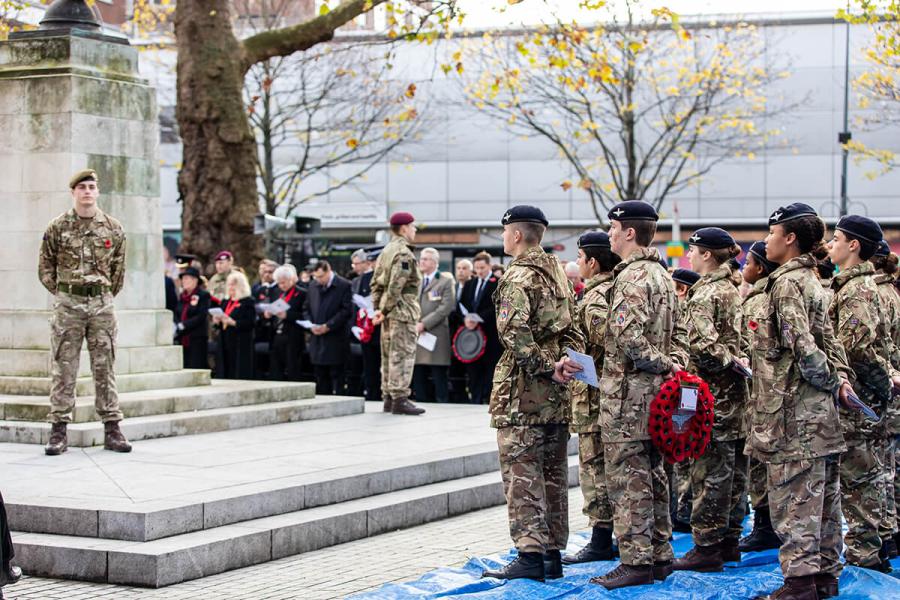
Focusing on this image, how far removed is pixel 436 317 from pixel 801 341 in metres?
9.91

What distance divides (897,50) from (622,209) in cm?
1651

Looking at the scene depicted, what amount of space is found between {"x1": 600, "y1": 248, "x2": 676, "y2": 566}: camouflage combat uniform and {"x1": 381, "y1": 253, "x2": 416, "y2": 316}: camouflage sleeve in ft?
23.0

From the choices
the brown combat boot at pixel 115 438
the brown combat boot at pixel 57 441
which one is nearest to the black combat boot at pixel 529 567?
the brown combat boot at pixel 115 438

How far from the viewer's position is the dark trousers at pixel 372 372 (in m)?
17.5

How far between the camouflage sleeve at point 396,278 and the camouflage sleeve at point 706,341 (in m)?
5.87

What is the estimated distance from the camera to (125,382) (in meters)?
13.2

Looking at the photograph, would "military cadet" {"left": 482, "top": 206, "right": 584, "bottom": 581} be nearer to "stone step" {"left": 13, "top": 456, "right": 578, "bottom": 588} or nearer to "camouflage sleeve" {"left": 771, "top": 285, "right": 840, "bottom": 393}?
"camouflage sleeve" {"left": 771, "top": 285, "right": 840, "bottom": 393}

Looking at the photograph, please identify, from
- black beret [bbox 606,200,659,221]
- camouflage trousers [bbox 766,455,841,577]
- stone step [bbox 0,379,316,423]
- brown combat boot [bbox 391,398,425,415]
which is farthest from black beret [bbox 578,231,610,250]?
brown combat boot [bbox 391,398,425,415]

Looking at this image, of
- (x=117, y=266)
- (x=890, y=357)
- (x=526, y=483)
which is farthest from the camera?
(x=117, y=266)

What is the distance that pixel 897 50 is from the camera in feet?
73.3

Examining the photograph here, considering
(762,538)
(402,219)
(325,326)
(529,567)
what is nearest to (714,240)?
(762,538)

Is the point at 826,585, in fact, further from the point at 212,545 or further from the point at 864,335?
the point at 212,545

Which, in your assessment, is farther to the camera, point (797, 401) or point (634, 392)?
point (634, 392)

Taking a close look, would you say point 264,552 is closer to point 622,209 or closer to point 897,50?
point 622,209
